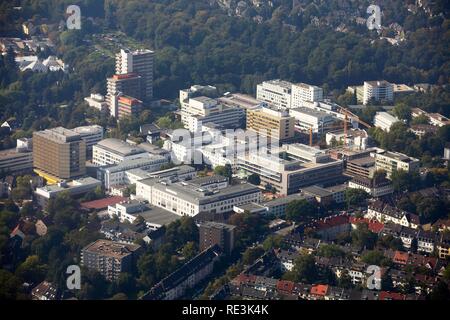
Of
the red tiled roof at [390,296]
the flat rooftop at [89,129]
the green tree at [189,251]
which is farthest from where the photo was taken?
the flat rooftop at [89,129]

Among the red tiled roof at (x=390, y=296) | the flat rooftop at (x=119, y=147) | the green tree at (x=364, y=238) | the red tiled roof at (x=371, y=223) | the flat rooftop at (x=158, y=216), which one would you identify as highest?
the red tiled roof at (x=390, y=296)

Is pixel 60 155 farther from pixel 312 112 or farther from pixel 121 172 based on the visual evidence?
pixel 312 112

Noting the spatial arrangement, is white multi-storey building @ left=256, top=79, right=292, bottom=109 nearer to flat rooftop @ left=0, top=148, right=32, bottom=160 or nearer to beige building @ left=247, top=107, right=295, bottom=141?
beige building @ left=247, top=107, right=295, bottom=141

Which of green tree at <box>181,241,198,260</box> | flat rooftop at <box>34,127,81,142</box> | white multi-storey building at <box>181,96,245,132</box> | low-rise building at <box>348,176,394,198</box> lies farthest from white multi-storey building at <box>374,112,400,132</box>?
green tree at <box>181,241,198,260</box>

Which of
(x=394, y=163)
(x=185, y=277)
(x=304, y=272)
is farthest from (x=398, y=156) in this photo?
(x=185, y=277)

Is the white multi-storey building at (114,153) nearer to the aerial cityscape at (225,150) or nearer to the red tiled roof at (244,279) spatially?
the aerial cityscape at (225,150)

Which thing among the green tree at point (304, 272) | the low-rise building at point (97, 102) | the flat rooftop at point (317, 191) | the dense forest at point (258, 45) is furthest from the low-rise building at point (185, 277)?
the dense forest at point (258, 45)
